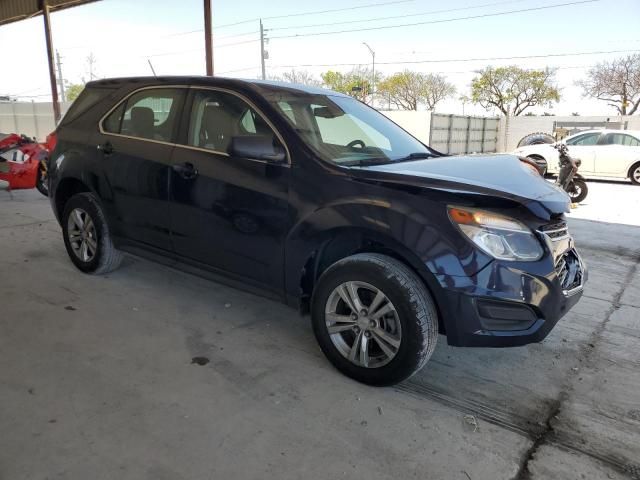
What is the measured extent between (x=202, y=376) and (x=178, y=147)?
63.5 inches

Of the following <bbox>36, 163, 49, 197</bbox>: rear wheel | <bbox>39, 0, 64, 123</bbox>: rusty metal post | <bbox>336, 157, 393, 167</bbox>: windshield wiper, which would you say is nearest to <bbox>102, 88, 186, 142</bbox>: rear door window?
<bbox>336, 157, 393, 167</bbox>: windshield wiper

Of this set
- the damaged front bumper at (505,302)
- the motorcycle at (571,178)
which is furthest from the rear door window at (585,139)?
the damaged front bumper at (505,302)

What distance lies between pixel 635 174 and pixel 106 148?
42.5 feet

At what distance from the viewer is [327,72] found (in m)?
56.1

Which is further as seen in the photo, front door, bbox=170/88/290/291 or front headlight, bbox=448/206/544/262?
front door, bbox=170/88/290/291

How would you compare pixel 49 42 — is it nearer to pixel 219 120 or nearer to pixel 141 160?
pixel 141 160

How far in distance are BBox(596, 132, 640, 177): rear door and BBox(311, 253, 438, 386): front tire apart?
12.5 meters

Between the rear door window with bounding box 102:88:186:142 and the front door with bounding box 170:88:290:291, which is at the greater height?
the rear door window with bounding box 102:88:186:142

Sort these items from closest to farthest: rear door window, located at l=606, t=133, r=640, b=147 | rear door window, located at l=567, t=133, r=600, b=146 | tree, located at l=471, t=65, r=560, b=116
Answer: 1. rear door window, located at l=606, t=133, r=640, b=147
2. rear door window, located at l=567, t=133, r=600, b=146
3. tree, located at l=471, t=65, r=560, b=116

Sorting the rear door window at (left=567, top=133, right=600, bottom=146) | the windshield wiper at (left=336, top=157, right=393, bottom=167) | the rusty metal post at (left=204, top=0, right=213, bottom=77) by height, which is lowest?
the rear door window at (left=567, top=133, right=600, bottom=146)

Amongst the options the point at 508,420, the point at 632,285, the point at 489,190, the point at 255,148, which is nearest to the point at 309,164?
the point at 255,148

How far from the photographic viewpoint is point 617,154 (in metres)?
12.6

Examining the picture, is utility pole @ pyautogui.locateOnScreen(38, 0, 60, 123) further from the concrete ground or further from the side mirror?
the side mirror

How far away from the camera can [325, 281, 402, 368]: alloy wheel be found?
2.66 meters
